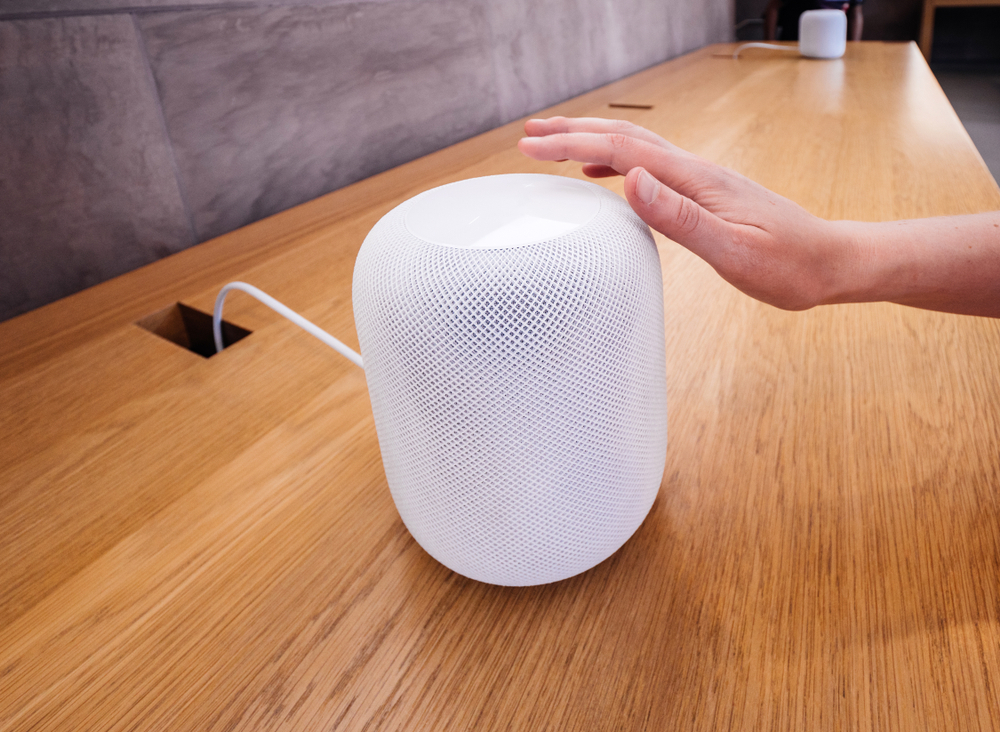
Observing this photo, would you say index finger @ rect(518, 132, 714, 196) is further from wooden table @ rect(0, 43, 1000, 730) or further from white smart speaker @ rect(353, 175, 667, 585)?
wooden table @ rect(0, 43, 1000, 730)

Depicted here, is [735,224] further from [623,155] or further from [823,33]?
[823,33]

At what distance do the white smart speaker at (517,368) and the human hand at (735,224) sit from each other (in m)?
0.06

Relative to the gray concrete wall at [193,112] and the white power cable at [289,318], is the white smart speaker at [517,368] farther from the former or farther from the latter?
the gray concrete wall at [193,112]

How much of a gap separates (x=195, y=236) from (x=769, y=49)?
2.14 m

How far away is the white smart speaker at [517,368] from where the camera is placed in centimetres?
29

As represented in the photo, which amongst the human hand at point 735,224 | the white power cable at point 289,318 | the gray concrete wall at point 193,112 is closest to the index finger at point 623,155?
the human hand at point 735,224

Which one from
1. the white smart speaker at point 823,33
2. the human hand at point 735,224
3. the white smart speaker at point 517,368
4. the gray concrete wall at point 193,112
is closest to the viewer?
the white smart speaker at point 517,368

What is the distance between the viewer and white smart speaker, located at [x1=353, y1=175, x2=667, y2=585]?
29 centimetres

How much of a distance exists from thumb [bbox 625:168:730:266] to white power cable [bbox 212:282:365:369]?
0.26 m

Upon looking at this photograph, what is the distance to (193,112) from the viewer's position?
2.86 ft

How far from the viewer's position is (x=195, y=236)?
3.04 feet

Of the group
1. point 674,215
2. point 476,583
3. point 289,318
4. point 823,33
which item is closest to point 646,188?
point 674,215

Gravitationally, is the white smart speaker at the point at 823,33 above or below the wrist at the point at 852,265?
above

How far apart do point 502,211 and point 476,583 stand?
0.77 feet
